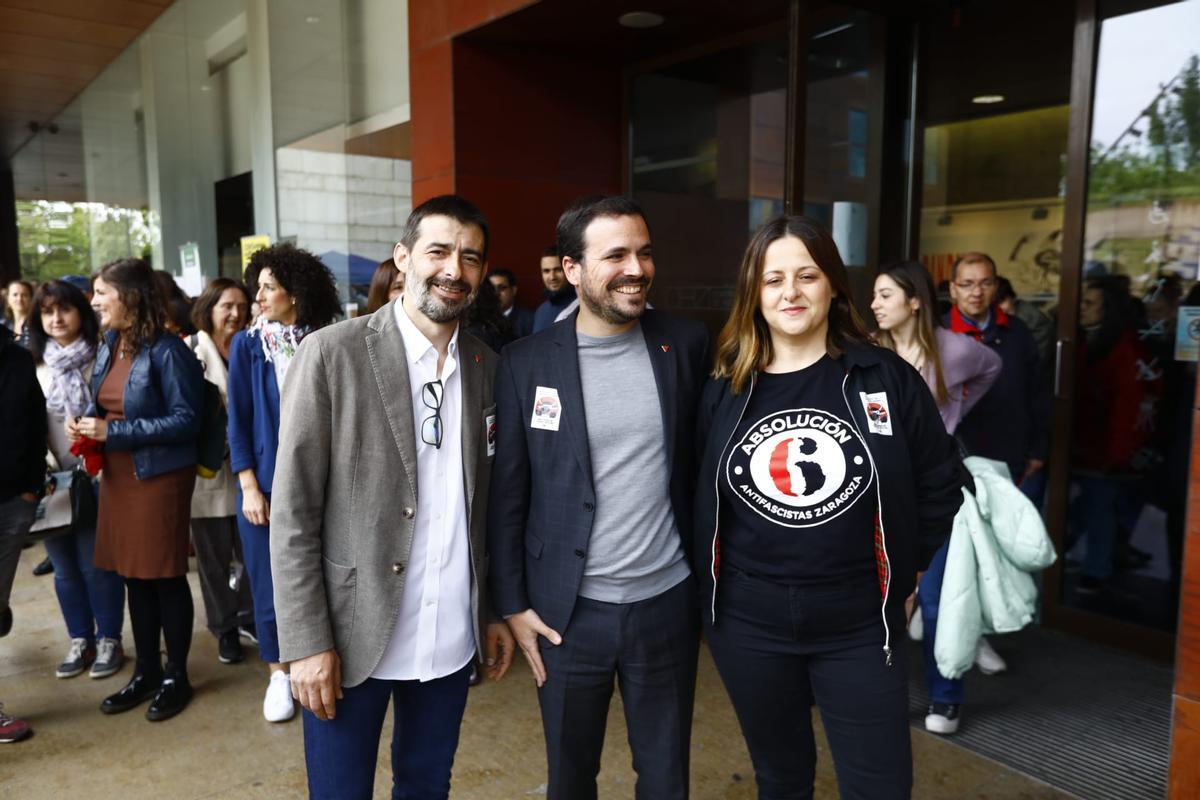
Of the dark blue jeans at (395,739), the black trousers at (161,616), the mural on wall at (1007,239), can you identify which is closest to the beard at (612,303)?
the dark blue jeans at (395,739)

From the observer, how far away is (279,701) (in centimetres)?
374

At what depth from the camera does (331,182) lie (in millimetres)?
7219

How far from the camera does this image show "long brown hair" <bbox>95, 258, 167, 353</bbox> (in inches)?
143

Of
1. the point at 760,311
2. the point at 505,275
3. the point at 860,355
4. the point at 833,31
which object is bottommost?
the point at 860,355

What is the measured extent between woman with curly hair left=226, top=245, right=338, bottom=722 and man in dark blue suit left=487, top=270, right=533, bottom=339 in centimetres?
220

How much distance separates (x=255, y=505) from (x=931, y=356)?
9.18 ft

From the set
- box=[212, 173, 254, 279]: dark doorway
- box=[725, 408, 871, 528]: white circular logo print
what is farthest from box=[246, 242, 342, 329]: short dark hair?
box=[212, 173, 254, 279]: dark doorway

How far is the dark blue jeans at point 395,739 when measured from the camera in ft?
6.97

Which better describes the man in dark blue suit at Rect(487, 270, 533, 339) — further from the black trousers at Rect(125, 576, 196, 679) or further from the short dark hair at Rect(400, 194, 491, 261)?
the short dark hair at Rect(400, 194, 491, 261)

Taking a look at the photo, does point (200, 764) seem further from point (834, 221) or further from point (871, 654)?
point (834, 221)

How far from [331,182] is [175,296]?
7.21 feet

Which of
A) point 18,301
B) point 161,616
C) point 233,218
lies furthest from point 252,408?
point 233,218

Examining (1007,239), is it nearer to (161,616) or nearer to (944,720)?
(944,720)

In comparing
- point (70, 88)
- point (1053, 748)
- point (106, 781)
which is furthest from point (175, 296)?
point (70, 88)
